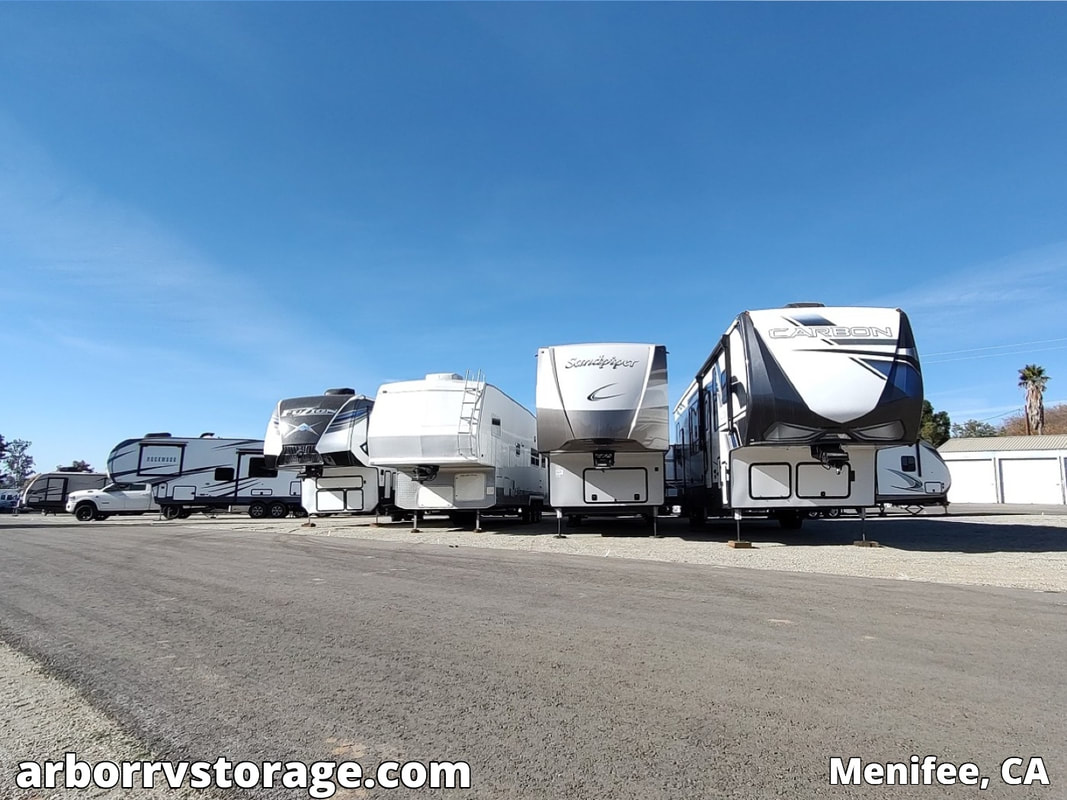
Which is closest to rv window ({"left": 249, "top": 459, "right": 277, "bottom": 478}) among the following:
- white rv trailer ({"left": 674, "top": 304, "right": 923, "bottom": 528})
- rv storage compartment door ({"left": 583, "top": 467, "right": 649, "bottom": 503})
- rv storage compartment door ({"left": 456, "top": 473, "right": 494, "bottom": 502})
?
rv storage compartment door ({"left": 456, "top": 473, "right": 494, "bottom": 502})

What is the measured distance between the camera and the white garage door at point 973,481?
43.0 m

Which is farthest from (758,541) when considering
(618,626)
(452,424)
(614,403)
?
(618,626)

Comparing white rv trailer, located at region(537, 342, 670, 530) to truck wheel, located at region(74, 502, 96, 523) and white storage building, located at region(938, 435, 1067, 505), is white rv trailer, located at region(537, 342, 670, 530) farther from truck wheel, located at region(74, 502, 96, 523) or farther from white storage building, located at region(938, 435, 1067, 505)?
white storage building, located at region(938, 435, 1067, 505)

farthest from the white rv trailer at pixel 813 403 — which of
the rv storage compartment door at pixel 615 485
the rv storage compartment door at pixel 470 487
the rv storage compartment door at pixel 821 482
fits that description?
the rv storage compartment door at pixel 470 487

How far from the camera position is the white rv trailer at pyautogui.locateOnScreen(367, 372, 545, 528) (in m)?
16.8

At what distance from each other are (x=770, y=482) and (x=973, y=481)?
39638 mm

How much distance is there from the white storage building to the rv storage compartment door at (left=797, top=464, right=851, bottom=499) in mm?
33714

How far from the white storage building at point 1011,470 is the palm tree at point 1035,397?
12516 mm

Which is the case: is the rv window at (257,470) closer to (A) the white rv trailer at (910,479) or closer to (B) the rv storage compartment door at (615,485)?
(B) the rv storage compartment door at (615,485)

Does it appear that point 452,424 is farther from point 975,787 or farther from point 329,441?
point 975,787

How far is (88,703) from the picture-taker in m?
3.97

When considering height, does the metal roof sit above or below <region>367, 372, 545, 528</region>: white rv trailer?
above

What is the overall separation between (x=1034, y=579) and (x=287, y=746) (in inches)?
376

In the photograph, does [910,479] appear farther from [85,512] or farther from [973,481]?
[85,512]
